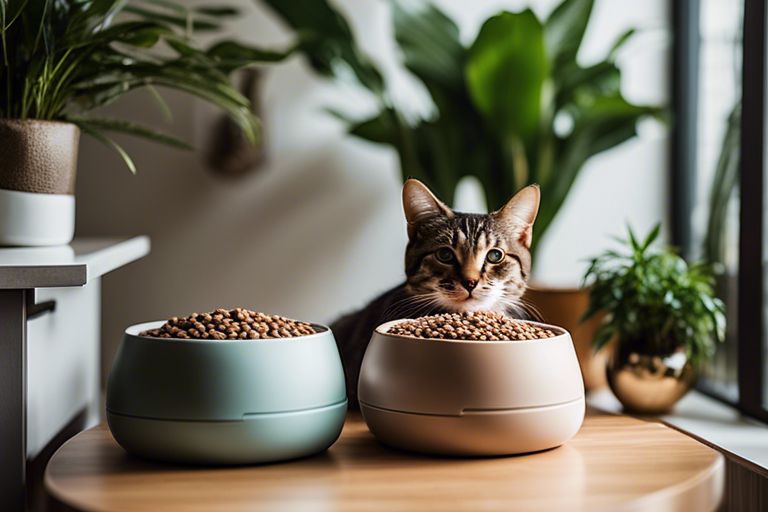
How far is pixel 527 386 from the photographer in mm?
836

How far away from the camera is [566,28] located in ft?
5.92

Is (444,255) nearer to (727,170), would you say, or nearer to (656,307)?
(656,307)

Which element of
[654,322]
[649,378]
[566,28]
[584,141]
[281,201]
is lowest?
[649,378]

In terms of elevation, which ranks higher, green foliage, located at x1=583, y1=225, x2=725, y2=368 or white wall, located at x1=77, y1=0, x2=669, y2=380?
white wall, located at x1=77, y1=0, x2=669, y2=380

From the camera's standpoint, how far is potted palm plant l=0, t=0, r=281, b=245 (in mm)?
1138

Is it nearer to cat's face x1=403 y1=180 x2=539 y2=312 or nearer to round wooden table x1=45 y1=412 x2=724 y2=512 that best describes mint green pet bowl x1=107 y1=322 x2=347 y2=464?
round wooden table x1=45 y1=412 x2=724 y2=512

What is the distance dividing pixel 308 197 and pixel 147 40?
0.95 m

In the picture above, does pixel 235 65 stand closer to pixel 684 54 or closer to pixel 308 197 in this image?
pixel 308 197

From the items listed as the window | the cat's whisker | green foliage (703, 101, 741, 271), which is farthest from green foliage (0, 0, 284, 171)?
green foliage (703, 101, 741, 271)

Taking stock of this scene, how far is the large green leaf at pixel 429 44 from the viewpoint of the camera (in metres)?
1.82

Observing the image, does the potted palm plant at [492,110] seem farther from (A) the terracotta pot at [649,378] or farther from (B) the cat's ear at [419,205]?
(B) the cat's ear at [419,205]

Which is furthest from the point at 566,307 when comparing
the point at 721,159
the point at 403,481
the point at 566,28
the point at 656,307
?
the point at 403,481

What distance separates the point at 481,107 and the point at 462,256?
812mm

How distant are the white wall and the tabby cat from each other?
103 centimetres
